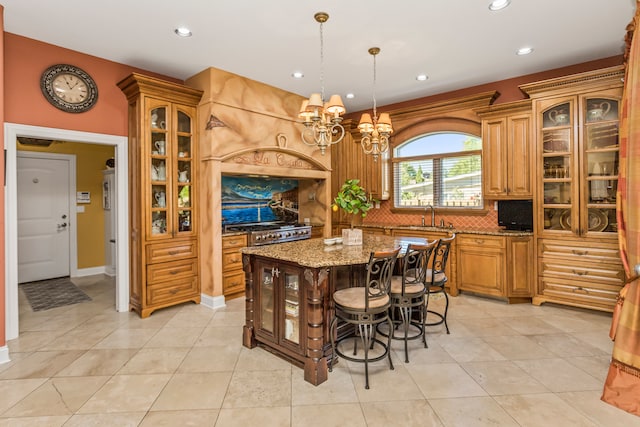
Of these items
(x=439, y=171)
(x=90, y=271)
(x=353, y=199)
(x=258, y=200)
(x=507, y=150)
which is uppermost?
(x=507, y=150)

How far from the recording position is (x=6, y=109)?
3.28 metres

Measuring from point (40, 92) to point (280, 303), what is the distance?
3304 mm

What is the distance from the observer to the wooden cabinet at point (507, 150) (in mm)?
4402

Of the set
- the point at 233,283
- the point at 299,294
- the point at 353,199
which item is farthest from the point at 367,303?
the point at 233,283

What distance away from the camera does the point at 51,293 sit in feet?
15.9

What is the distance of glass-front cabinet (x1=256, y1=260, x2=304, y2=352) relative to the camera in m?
2.68

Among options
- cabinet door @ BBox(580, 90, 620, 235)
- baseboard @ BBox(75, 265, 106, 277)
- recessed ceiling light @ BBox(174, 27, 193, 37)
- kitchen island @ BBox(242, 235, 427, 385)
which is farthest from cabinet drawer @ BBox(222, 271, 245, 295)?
cabinet door @ BBox(580, 90, 620, 235)

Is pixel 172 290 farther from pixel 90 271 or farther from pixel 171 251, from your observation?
pixel 90 271

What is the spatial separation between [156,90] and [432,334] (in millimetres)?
4019

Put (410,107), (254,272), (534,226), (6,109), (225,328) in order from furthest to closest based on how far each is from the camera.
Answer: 1. (410,107)
2. (534,226)
3. (225,328)
4. (6,109)
5. (254,272)

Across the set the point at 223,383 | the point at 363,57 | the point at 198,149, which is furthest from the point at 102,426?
the point at 363,57

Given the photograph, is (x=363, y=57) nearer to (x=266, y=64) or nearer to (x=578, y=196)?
(x=266, y=64)

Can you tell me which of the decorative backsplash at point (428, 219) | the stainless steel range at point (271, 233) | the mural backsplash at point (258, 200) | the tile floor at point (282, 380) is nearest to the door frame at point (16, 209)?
the tile floor at point (282, 380)

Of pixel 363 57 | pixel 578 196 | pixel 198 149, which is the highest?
pixel 363 57
